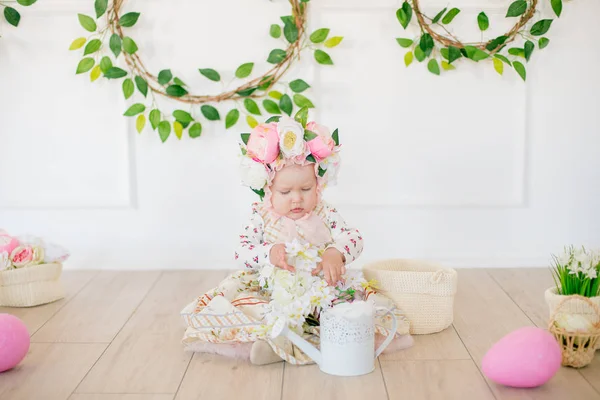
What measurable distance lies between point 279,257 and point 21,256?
1003mm

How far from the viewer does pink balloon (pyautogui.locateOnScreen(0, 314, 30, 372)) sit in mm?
1961

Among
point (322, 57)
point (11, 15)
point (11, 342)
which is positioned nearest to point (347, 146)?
point (322, 57)

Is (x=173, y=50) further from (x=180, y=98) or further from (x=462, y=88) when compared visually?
(x=462, y=88)

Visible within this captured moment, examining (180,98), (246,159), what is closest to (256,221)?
(246,159)

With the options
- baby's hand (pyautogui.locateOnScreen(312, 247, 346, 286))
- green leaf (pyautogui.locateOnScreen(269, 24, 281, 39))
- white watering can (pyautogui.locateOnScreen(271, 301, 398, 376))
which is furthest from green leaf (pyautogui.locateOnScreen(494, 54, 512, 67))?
white watering can (pyautogui.locateOnScreen(271, 301, 398, 376))

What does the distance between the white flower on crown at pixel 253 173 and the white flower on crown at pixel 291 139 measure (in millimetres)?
99

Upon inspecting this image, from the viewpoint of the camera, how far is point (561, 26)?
298cm

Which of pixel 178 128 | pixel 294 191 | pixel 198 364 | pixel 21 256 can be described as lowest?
pixel 198 364

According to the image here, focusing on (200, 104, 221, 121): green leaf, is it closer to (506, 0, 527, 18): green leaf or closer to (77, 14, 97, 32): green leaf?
(77, 14, 97, 32): green leaf

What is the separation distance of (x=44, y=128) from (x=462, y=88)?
1718mm

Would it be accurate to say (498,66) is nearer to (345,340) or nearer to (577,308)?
(577,308)

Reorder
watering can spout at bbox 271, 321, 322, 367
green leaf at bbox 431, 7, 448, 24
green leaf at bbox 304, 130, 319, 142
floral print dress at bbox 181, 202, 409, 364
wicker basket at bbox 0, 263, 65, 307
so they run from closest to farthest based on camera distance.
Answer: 1. watering can spout at bbox 271, 321, 322, 367
2. floral print dress at bbox 181, 202, 409, 364
3. green leaf at bbox 304, 130, 319, 142
4. wicker basket at bbox 0, 263, 65, 307
5. green leaf at bbox 431, 7, 448, 24

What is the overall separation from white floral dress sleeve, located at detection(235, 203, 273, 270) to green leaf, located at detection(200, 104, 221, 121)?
69 centimetres

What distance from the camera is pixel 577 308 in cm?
203
